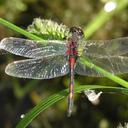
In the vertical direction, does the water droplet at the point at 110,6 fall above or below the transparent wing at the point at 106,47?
above

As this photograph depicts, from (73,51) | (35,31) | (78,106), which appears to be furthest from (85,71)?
(78,106)

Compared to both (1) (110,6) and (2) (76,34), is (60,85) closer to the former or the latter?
(1) (110,6)

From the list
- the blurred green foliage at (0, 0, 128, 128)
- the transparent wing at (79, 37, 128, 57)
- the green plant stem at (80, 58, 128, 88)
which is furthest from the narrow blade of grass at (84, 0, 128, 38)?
the green plant stem at (80, 58, 128, 88)

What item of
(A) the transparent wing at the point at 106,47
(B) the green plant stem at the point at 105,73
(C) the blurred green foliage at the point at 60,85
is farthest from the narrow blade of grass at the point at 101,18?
(B) the green plant stem at the point at 105,73

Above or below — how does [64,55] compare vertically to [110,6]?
below

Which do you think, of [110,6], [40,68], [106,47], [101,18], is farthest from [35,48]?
[110,6]

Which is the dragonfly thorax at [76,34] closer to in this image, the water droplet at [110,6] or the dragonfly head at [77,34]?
the dragonfly head at [77,34]
